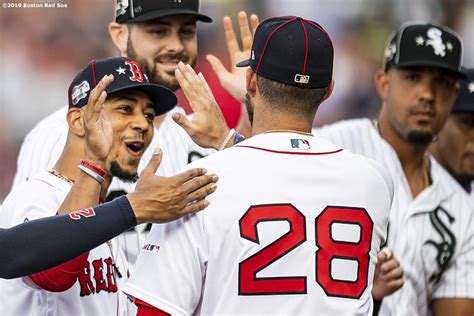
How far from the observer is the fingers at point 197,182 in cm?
320

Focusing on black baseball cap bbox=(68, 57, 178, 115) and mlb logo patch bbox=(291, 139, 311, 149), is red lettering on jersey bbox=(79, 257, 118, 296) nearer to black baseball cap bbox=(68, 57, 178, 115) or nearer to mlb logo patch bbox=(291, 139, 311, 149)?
black baseball cap bbox=(68, 57, 178, 115)

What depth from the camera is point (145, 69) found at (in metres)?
5.32

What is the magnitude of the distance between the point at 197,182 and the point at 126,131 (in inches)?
39.0

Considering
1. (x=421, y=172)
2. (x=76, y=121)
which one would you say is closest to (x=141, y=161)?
(x=76, y=121)

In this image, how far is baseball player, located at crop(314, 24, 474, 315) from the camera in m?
5.66

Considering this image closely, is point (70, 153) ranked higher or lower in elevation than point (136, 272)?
higher

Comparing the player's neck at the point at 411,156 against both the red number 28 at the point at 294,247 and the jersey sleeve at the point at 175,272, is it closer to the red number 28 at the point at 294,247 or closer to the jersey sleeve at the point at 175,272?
the red number 28 at the point at 294,247

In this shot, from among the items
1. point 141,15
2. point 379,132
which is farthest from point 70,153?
point 379,132

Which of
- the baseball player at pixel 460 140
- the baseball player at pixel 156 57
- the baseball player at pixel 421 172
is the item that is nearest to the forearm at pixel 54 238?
the baseball player at pixel 156 57

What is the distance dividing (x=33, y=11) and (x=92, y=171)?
21.3ft

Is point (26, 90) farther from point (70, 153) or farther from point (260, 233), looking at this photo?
point (260, 233)

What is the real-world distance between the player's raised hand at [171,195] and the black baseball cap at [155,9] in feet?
6.81

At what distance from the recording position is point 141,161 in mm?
5090

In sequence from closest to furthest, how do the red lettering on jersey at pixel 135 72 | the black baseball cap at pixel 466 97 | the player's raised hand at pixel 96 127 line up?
1. the player's raised hand at pixel 96 127
2. the red lettering on jersey at pixel 135 72
3. the black baseball cap at pixel 466 97
